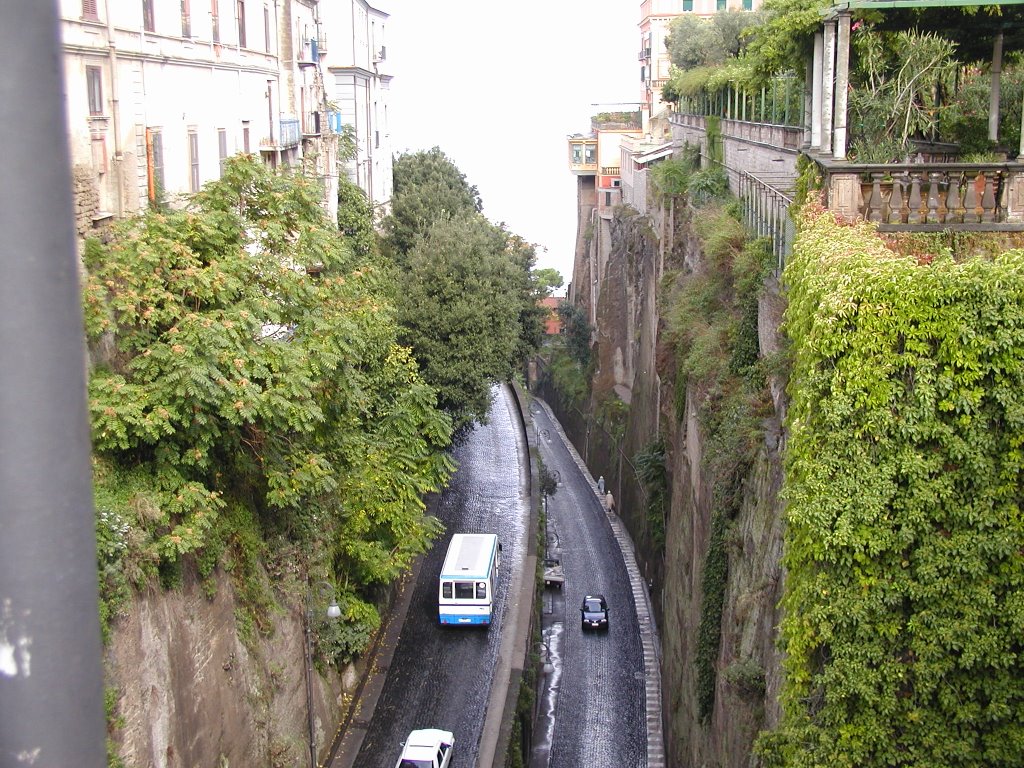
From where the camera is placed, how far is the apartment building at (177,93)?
16547 mm

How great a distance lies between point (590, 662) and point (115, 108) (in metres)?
19.3

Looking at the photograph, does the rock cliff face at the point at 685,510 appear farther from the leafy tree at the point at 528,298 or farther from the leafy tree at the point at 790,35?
the leafy tree at the point at 528,298

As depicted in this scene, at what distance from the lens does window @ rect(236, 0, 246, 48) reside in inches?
976

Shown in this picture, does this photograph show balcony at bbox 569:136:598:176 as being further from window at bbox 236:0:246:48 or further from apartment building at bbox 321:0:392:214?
window at bbox 236:0:246:48

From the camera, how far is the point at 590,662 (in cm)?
2975

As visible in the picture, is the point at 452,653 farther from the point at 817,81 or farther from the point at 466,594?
the point at 817,81

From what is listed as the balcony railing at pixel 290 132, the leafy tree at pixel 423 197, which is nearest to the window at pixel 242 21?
the balcony railing at pixel 290 132

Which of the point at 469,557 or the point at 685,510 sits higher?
the point at 685,510

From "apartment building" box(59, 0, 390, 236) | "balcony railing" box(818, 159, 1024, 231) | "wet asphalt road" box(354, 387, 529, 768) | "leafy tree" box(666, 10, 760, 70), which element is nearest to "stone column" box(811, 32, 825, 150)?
"balcony railing" box(818, 159, 1024, 231)

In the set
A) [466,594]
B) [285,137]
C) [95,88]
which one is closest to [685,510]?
[466,594]

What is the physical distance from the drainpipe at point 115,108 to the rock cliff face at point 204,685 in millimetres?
6482

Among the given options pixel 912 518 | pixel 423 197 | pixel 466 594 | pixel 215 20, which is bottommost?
pixel 466 594

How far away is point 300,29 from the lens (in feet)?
102

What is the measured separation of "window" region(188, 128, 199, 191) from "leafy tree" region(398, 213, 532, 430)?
9.17 meters
